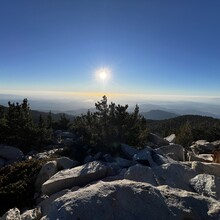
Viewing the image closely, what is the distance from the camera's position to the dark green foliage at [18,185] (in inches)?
428

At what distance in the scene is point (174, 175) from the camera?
10.2 meters

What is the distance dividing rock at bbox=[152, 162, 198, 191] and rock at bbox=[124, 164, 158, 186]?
251 mm

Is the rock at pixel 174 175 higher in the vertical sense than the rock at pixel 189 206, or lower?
lower

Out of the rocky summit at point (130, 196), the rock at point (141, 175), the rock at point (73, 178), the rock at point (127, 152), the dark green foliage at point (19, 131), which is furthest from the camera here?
the dark green foliage at point (19, 131)

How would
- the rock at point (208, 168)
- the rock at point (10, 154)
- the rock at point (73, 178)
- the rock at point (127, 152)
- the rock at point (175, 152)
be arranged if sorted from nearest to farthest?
the rock at point (73, 178)
the rock at point (208, 168)
the rock at point (127, 152)
the rock at point (175, 152)
the rock at point (10, 154)

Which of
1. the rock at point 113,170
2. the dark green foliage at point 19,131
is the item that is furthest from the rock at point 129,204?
the dark green foliage at point 19,131

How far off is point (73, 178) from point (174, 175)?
388 cm

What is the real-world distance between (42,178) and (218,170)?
8138 millimetres

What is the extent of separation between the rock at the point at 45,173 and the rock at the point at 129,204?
18.7ft

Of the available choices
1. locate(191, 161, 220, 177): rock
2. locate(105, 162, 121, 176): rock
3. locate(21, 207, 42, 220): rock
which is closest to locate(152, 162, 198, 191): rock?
locate(191, 161, 220, 177): rock

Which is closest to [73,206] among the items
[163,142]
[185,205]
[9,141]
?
[185,205]

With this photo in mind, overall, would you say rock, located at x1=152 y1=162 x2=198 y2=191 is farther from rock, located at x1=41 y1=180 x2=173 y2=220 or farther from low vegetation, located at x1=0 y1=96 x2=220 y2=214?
low vegetation, located at x1=0 y1=96 x2=220 y2=214

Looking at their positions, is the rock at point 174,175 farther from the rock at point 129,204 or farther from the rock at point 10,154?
the rock at point 10,154

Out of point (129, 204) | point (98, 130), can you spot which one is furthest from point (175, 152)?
point (129, 204)
